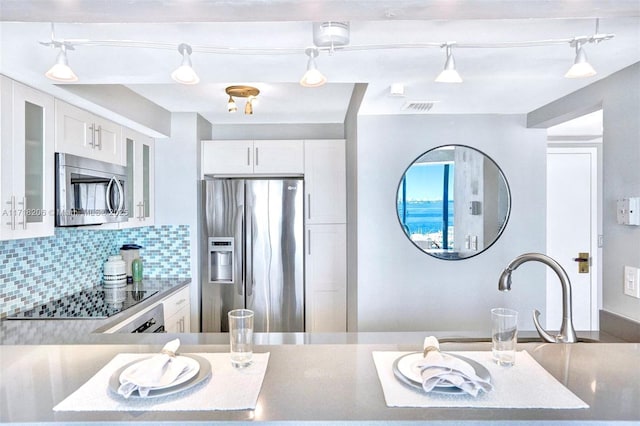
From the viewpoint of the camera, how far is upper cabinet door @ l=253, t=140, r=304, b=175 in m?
3.60

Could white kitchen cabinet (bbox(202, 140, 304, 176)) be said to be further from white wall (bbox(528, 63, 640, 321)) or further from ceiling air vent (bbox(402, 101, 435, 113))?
white wall (bbox(528, 63, 640, 321))

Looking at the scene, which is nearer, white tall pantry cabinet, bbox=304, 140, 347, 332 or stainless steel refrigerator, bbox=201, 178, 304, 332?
stainless steel refrigerator, bbox=201, 178, 304, 332

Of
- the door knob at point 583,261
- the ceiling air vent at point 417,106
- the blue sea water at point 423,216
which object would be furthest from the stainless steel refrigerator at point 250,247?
the door knob at point 583,261

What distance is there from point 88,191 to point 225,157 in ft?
4.41

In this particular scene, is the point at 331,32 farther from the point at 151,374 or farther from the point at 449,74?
the point at 151,374

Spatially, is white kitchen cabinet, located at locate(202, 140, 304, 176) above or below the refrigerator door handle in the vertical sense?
above

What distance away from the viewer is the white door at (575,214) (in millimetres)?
3846

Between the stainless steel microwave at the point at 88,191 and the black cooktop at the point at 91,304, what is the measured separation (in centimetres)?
50

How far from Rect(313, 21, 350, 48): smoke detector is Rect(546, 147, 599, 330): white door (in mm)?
3307

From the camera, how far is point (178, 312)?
3.18 meters

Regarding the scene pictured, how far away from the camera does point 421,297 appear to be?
263 cm

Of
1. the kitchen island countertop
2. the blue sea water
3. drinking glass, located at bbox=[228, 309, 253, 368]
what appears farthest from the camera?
the blue sea water

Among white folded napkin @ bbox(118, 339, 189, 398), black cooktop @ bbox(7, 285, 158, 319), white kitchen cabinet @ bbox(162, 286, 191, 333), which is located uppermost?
white folded napkin @ bbox(118, 339, 189, 398)

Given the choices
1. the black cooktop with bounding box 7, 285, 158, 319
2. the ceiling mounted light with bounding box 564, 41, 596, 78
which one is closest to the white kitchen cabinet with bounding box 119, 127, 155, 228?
the black cooktop with bounding box 7, 285, 158, 319
